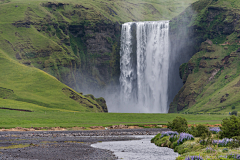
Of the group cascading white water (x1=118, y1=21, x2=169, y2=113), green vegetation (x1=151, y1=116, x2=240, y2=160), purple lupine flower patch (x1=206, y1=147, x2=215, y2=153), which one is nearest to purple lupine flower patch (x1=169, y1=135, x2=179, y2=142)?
green vegetation (x1=151, y1=116, x2=240, y2=160)

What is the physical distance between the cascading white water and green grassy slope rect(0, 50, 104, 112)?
1484 inches

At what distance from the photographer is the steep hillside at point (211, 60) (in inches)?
5300

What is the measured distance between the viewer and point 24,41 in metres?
165

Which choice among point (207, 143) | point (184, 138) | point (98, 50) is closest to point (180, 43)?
point (98, 50)

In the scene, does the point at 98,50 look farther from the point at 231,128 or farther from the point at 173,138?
the point at 231,128

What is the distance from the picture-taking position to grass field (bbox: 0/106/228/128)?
80375 mm

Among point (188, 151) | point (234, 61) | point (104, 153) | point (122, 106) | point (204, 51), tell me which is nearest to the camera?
point (188, 151)

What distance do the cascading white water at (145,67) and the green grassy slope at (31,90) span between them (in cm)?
3769

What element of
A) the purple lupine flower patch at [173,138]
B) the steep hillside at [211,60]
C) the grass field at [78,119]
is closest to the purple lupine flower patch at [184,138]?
the purple lupine flower patch at [173,138]

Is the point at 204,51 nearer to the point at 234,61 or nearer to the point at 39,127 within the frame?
the point at 234,61

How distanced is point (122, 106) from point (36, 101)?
6935 centimetres

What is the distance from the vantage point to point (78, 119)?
9044cm

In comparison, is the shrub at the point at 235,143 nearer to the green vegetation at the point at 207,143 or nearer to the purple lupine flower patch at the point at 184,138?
the green vegetation at the point at 207,143

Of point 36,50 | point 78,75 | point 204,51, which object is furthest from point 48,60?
point 204,51
